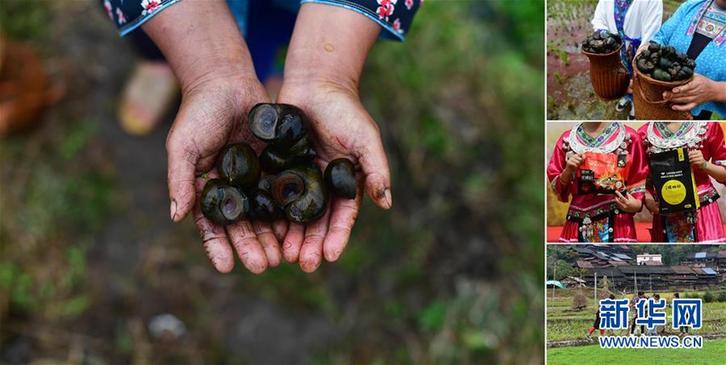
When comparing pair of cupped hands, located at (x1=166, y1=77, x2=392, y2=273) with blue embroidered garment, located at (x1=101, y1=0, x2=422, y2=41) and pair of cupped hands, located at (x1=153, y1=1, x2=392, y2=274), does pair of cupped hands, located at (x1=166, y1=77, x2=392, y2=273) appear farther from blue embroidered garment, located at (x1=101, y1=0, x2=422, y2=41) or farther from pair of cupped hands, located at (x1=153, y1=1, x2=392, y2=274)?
blue embroidered garment, located at (x1=101, y1=0, x2=422, y2=41)

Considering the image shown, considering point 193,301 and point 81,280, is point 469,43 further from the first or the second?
point 81,280

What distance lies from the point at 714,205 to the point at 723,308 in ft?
0.86

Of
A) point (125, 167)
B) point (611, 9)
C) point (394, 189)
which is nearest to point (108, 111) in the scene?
point (125, 167)

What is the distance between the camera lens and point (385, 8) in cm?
248

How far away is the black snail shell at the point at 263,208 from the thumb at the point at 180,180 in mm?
198

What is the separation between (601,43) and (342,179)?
876 mm

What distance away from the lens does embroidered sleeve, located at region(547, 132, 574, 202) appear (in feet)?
6.39

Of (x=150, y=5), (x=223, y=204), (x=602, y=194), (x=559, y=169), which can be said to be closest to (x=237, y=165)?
(x=223, y=204)

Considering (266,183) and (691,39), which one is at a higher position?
(691,39)

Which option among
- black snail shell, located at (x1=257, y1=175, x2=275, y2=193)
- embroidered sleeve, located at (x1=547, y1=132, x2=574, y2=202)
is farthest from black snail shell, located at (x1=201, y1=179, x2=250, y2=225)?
embroidered sleeve, located at (x1=547, y1=132, x2=574, y2=202)

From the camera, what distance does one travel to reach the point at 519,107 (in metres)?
4.54

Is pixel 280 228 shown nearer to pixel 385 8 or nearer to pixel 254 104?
pixel 254 104

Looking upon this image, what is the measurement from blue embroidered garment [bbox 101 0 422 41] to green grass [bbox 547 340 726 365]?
1.24 metres

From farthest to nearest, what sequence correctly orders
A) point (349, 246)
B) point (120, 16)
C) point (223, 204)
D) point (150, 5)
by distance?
1. point (349, 246)
2. point (120, 16)
3. point (150, 5)
4. point (223, 204)
